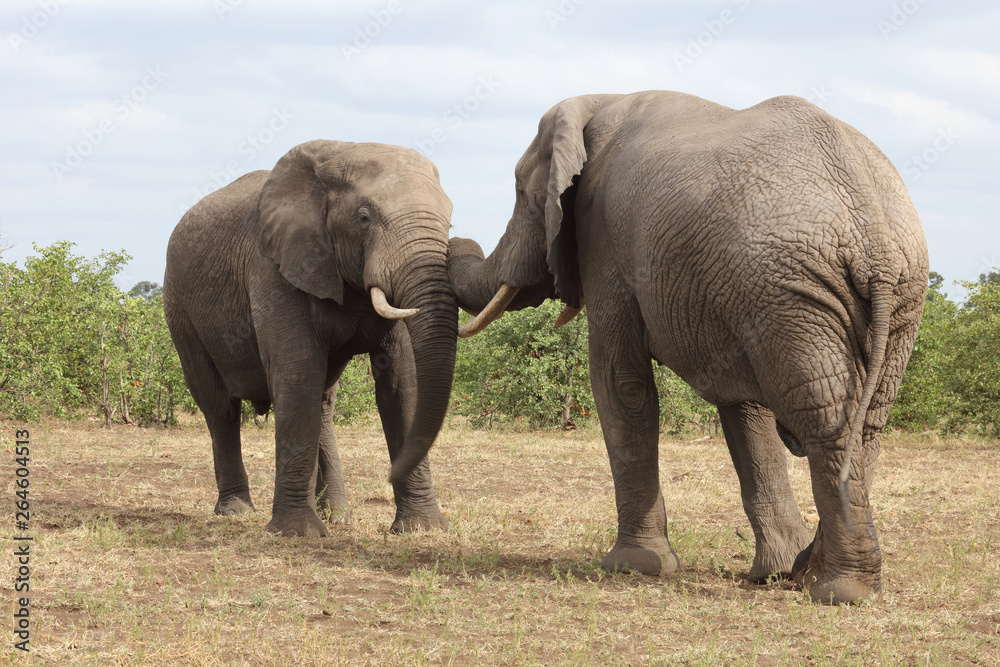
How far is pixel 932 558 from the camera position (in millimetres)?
7242

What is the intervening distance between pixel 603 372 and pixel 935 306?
1570cm

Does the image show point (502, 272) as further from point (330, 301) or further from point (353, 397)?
point (353, 397)

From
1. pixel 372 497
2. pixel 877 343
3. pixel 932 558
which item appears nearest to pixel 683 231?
pixel 877 343

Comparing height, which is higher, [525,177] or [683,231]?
[525,177]

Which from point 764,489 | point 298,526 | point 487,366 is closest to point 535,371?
point 487,366

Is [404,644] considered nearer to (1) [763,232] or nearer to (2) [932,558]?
(1) [763,232]

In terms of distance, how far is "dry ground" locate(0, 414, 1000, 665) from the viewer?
4996 mm

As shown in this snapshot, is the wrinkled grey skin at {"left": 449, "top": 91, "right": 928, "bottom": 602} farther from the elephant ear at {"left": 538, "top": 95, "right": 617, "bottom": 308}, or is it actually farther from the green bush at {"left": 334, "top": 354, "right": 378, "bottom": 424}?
the green bush at {"left": 334, "top": 354, "right": 378, "bottom": 424}

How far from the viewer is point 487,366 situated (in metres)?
19.0

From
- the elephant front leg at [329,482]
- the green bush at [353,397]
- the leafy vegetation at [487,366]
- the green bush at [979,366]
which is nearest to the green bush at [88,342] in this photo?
the leafy vegetation at [487,366]

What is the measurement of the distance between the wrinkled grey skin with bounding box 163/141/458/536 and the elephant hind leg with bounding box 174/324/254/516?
593 millimetres

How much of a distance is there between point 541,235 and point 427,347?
3.76 ft

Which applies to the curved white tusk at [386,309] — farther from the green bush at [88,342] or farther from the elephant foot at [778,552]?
the green bush at [88,342]

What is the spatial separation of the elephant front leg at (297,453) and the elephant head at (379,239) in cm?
77
